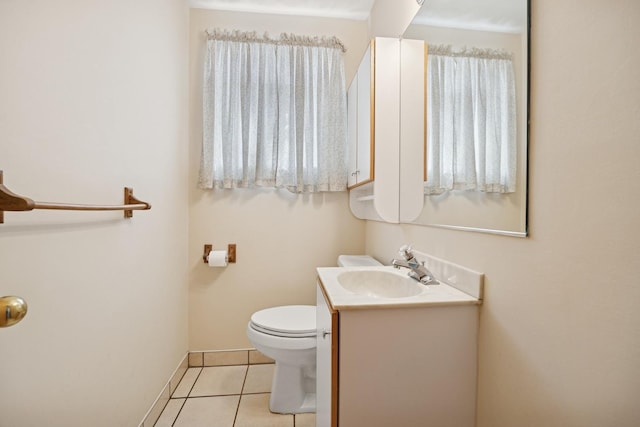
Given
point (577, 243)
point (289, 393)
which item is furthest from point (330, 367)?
point (289, 393)

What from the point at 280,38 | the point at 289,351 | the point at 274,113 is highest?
the point at 280,38

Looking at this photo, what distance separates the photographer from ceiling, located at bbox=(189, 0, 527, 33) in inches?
29.9

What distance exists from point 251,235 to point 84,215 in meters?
1.09

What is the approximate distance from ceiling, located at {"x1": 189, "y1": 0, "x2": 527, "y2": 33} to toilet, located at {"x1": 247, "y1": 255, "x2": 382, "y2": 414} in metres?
1.45

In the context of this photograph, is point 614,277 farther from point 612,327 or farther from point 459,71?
point 459,71

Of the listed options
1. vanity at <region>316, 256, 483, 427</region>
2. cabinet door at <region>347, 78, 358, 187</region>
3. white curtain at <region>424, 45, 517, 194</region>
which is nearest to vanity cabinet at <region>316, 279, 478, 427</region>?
vanity at <region>316, 256, 483, 427</region>

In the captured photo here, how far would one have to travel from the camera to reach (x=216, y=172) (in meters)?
1.90

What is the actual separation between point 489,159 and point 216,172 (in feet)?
5.42

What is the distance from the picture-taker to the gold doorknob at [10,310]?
0.47 meters

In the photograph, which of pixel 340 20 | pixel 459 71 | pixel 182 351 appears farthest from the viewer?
pixel 340 20

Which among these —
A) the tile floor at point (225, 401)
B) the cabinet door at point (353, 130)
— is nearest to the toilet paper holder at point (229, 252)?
the tile floor at point (225, 401)

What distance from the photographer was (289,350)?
1.38 m

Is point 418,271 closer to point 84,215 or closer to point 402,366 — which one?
point 402,366

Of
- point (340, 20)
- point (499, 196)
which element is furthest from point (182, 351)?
point (340, 20)
